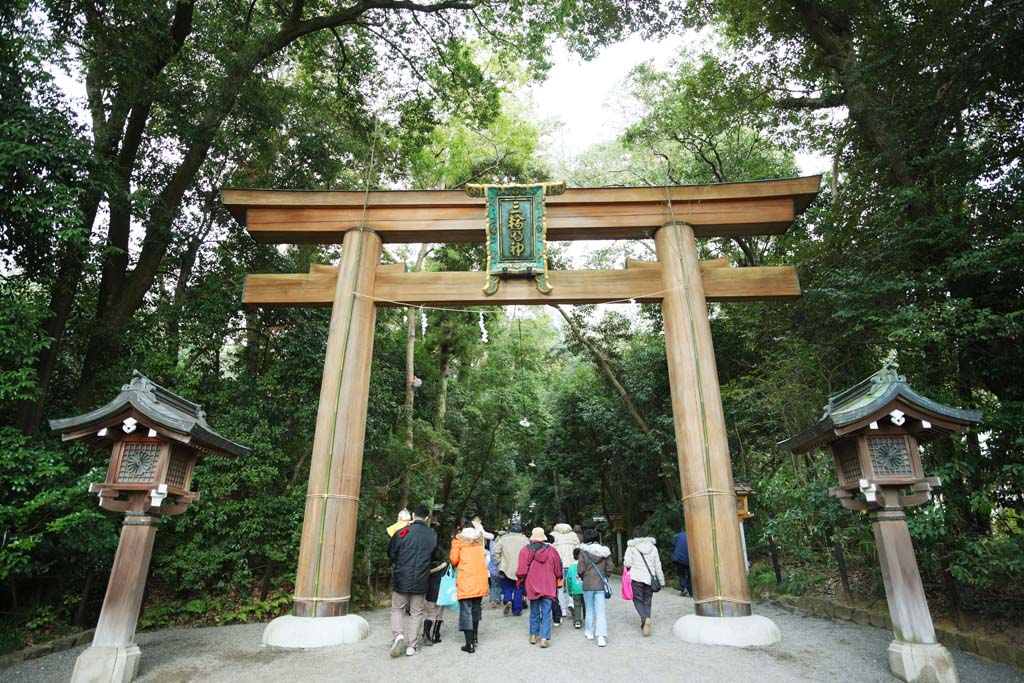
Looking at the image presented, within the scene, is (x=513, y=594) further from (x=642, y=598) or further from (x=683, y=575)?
(x=683, y=575)

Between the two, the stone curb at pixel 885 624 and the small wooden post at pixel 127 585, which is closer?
the small wooden post at pixel 127 585

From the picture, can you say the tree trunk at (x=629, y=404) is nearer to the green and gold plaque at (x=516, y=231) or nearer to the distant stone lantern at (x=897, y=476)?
the green and gold plaque at (x=516, y=231)

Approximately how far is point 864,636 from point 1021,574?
1589 millimetres

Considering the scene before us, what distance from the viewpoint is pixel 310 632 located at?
523 centimetres

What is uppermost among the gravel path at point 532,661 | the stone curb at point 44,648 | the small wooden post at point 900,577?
the small wooden post at point 900,577

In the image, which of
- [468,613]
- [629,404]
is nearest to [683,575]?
[629,404]

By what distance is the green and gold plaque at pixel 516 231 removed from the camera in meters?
6.78

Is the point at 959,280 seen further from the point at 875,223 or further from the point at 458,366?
the point at 458,366

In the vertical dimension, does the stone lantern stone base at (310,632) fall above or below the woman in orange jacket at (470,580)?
below

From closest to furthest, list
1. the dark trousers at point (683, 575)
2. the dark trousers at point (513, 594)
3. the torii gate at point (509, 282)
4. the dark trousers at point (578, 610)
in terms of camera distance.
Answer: the torii gate at point (509, 282)
the dark trousers at point (578, 610)
the dark trousers at point (513, 594)
the dark trousers at point (683, 575)

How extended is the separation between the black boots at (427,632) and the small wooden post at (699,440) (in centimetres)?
273

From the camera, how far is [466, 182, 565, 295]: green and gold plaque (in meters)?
6.78

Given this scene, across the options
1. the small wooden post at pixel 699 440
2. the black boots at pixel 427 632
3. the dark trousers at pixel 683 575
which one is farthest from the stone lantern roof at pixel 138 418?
the dark trousers at pixel 683 575

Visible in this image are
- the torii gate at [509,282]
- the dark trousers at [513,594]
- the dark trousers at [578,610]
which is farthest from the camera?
the dark trousers at [513,594]
